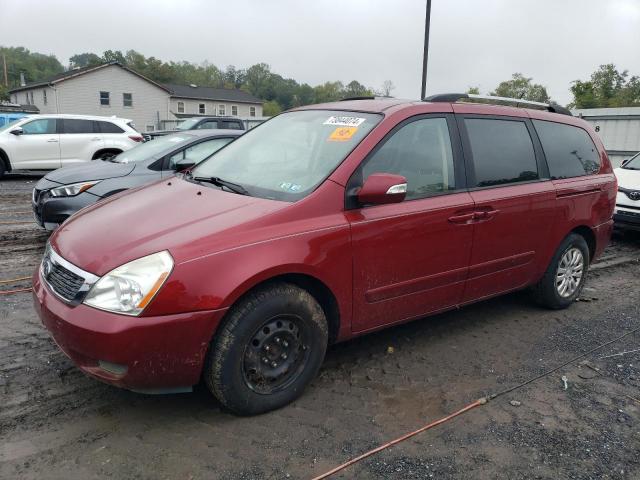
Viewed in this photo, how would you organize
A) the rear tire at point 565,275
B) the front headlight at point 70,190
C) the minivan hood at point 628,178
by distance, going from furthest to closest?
the minivan hood at point 628,178 → the front headlight at point 70,190 → the rear tire at point 565,275

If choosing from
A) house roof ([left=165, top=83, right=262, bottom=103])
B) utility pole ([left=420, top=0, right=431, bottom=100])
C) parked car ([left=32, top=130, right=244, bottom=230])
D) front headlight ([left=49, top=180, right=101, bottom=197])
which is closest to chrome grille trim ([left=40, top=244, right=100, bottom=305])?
parked car ([left=32, top=130, right=244, bottom=230])

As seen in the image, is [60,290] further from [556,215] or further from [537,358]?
[556,215]

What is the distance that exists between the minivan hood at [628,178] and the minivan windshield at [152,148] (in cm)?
665

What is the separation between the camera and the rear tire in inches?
191

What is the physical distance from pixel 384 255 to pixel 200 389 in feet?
4.78

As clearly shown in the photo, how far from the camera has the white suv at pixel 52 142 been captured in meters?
13.5

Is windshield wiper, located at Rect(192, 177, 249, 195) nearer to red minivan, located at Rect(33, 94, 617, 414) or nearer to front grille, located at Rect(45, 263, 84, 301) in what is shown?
red minivan, located at Rect(33, 94, 617, 414)

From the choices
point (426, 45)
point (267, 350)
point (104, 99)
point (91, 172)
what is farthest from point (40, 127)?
point (104, 99)

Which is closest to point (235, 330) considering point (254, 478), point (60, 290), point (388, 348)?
point (254, 478)

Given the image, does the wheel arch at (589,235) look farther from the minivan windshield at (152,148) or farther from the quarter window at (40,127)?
the quarter window at (40,127)

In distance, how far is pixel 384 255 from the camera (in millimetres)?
3434

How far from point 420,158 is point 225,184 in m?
1.37

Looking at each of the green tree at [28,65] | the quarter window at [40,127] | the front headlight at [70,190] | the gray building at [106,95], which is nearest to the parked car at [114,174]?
the front headlight at [70,190]

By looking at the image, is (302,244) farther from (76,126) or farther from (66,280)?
(76,126)
